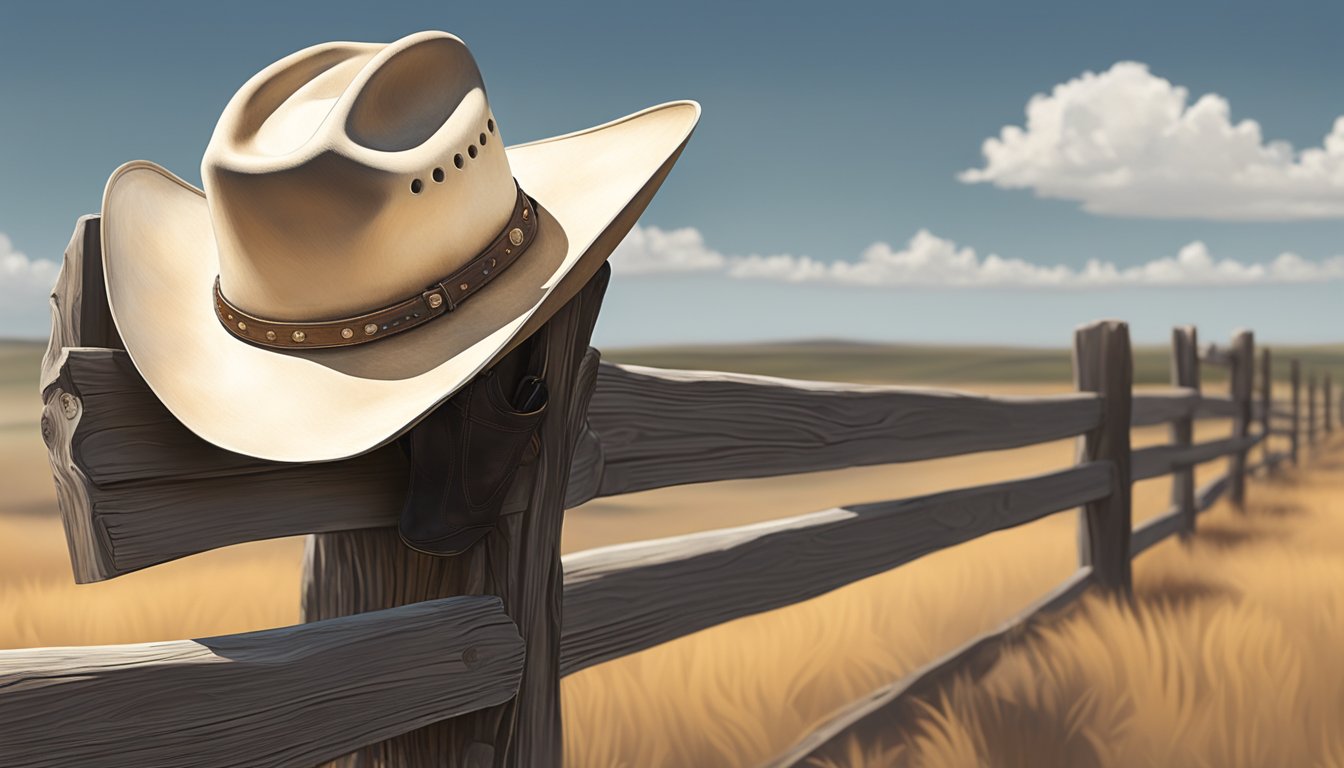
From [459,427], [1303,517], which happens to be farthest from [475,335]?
[1303,517]

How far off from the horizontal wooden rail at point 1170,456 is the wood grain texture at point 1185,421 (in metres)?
0.14

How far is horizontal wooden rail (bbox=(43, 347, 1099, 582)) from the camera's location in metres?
1.39

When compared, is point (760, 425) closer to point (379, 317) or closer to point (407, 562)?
point (407, 562)

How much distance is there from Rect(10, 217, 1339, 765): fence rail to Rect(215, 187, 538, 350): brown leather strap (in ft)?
0.53

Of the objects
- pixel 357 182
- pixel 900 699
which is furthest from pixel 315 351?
pixel 900 699

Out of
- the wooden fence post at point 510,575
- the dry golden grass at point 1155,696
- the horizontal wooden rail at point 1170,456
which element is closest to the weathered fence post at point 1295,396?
the horizontal wooden rail at point 1170,456

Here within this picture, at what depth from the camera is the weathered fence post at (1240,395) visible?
882 cm

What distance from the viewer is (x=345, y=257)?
58.2 inches

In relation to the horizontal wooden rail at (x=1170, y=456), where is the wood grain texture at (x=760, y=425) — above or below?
above

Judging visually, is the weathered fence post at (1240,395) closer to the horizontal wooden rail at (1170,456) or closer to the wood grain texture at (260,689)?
the horizontal wooden rail at (1170,456)

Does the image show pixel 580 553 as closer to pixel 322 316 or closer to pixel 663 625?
pixel 663 625

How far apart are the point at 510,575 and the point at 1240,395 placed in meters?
8.67

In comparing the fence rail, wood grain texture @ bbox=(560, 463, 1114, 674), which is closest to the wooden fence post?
the fence rail

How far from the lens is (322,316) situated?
4.98 ft
